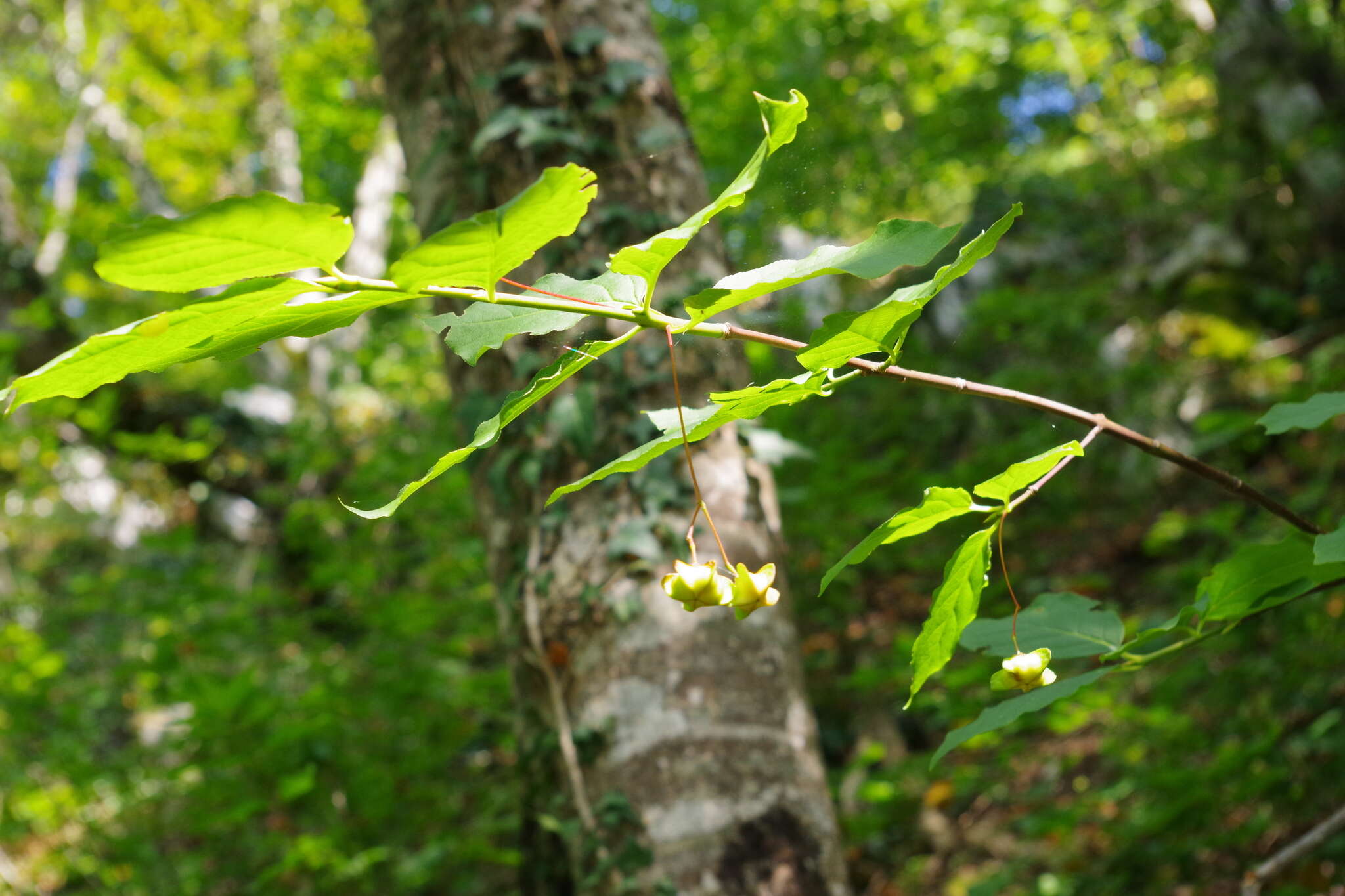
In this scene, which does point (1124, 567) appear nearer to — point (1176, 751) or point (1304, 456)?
point (1304, 456)

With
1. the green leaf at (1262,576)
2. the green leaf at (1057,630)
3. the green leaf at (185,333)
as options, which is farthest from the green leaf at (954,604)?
the green leaf at (185,333)

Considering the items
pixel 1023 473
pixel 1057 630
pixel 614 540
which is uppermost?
pixel 1023 473

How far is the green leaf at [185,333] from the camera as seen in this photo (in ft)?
1.73

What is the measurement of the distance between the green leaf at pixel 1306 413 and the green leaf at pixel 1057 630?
0.23 meters

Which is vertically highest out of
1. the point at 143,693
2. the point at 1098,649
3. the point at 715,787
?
the point at 1098,649

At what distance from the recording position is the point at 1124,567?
18.0 ft

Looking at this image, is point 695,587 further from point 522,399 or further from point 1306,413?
point 1306,413

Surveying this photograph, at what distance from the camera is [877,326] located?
622mm

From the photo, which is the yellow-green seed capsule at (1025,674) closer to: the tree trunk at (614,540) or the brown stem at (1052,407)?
the brown stem at (1052,407)

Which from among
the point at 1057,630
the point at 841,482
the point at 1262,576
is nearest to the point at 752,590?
the point at 1057,630

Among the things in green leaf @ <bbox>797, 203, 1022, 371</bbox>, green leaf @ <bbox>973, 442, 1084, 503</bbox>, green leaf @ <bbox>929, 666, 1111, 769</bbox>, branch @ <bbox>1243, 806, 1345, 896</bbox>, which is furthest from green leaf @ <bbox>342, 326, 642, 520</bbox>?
branch @ <bbox>1243, 806, 1345, 896</bbox>

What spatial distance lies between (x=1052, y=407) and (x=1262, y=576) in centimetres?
31

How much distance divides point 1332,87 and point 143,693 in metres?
8.37

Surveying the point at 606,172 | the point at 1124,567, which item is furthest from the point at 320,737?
the point at 1124,567
